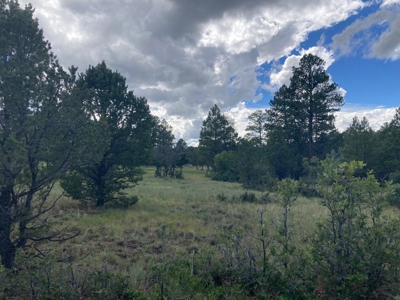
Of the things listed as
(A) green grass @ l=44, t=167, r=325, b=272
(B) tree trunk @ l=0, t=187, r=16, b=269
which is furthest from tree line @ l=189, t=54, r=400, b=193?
(B) tree trunk @ l=0, t=187, r=16, b=269

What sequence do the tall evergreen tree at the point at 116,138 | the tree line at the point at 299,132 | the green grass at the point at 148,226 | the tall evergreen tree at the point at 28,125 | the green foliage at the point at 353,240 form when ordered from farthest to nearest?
the tree line at the point at 299,132
the tall evergreen tree at the point at 116,138
the green grass at the point at 148,226
the tall evergreen tree at the point at 28,125
the green foliage at the point at 353,240

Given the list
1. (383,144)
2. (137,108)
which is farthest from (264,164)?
(137,108)

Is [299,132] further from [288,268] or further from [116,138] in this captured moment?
[288,268]

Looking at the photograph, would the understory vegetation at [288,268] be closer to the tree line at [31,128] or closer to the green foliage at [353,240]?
the green foliage at [353,240]

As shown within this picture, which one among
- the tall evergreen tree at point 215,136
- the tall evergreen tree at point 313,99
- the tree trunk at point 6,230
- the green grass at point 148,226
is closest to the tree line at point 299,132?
the tall evergreen tree at point 313,99

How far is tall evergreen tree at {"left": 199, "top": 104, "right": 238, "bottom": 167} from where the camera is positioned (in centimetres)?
4678

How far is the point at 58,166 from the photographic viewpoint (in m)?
4.62

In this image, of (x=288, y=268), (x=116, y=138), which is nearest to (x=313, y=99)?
(x=116, y=138)

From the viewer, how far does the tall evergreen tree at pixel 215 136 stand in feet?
153

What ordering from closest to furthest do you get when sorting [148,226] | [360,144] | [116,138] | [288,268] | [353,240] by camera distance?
[353,240] → [288,268] → [148,226] → [116,138] → [360,144]

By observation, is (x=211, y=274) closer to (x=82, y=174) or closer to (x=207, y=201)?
(x=82, y=174)

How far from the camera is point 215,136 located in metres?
47.3

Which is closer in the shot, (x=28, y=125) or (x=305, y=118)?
(x=28, y=125)

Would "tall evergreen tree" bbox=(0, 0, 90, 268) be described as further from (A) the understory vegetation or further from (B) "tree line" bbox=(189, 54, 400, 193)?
(B) "tree line" bbox=(189, 54, 400, 193)
